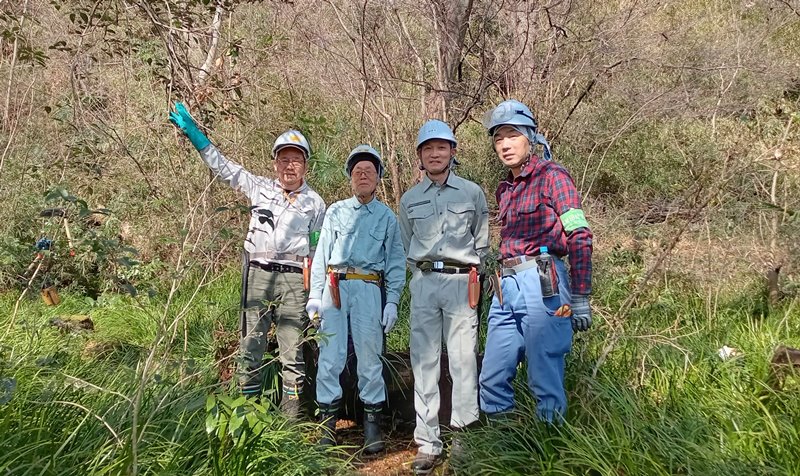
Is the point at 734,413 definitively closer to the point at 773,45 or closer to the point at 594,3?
the point at 594,3

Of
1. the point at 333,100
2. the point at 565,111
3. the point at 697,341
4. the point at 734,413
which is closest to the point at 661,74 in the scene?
the point at 565,111

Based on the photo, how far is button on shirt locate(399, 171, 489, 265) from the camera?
3.74m

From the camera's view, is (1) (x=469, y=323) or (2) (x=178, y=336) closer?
(1) (x=469, y=323)

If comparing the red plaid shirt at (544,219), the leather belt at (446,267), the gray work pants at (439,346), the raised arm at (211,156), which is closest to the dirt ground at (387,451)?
the gray work pants at (439,346)

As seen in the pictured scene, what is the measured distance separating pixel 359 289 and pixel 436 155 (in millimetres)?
947

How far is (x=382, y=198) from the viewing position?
21.6 ft

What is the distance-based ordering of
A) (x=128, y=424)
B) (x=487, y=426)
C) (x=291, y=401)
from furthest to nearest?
1. (x=291, y=401)
2. (x=487, y=426)
3. (x=128, y=424)

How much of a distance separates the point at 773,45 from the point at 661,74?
3.07 meters

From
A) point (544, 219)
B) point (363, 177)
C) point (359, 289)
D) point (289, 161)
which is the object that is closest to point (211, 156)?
point (289, 161)

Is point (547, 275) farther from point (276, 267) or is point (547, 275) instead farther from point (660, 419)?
point (276, 267)

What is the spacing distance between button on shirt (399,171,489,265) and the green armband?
2.23ft

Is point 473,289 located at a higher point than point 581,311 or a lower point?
higher

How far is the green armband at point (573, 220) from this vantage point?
3.19m

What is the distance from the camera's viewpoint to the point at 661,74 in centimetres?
914
